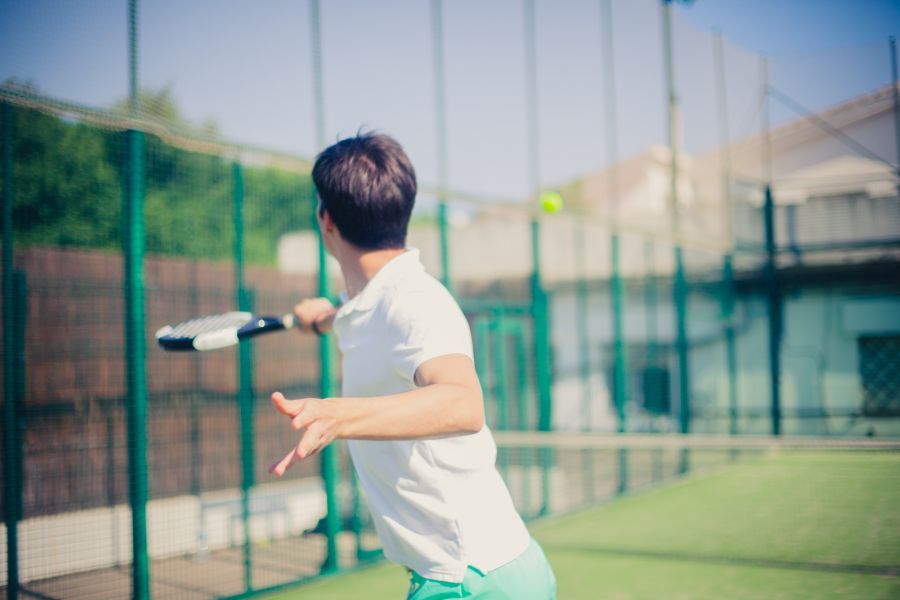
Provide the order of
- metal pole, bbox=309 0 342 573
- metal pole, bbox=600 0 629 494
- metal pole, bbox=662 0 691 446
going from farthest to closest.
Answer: metal pole, bbox=662 0 691 446 → metal pole, bbox=600 0 629 494 → metal pole, bbox=309 0 342 573

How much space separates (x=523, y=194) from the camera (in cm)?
1016

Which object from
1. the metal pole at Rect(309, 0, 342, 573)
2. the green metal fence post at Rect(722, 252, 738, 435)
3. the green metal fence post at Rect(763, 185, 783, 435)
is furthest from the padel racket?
the green metal fence post at Rect(763, 185, 783, 435)

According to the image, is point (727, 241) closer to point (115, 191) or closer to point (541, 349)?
point (541, 349)

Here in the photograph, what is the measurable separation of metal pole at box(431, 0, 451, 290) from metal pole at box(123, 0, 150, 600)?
9.68ft

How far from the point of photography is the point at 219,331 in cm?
260

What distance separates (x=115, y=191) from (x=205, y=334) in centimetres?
303

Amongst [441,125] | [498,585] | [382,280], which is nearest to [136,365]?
[382,280]

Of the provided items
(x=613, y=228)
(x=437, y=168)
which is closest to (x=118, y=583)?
(x=437, y=168)

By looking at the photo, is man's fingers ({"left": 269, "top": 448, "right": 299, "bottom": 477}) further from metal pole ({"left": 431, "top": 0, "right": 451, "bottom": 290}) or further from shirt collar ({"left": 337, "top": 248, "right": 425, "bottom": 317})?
metal pole ({"left": 431, "top": 0, "right": 451, "bottom": 290})

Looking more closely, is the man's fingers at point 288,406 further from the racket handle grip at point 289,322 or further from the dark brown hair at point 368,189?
the racket handle grip at point 289,322

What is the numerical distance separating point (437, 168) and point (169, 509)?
4.12 m

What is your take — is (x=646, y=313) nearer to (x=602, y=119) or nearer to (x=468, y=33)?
(x=602, y=119)

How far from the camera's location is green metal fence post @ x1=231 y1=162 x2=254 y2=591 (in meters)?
5.80

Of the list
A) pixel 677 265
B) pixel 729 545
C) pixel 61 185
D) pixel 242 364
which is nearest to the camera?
pixel 61 185
